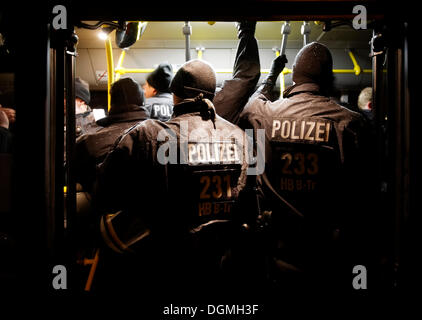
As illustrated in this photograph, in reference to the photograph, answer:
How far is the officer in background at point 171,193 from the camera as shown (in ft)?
7.72

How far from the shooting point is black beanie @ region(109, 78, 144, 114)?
3.25 metres

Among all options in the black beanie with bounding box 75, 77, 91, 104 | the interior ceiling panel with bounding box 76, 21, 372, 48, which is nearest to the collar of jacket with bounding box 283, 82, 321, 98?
the interior ceiling panel with bounding box 76, 21, 372, 48

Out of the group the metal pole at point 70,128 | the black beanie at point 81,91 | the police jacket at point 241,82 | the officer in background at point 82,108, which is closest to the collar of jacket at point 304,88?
the police jacket at point 241,82

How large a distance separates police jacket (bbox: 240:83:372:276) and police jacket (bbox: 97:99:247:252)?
14.9 inches

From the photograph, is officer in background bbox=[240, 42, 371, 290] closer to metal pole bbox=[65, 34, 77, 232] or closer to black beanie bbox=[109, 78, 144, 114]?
metal pole bbox=[65, 34, 77, 232]

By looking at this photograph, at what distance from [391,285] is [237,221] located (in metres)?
1.05

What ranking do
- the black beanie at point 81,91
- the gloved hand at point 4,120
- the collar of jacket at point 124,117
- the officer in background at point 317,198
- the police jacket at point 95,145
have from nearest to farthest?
the officer in background at point 317,198 < the police jacket at point 95,145 < the collar of jacket at point 124,117 < the gloved hand at point 4,120 < the black beanie at point 81,91

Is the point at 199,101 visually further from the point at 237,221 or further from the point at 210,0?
the point at 237,221

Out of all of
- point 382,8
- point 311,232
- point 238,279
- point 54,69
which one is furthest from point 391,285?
point 54,69

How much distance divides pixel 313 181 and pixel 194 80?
3.73 ft

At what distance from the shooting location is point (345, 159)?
8.09 feet

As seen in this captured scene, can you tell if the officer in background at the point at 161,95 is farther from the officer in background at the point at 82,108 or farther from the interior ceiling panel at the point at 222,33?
the interior ceiling panel at the point at 222,33

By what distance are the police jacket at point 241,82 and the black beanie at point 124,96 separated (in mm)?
810
